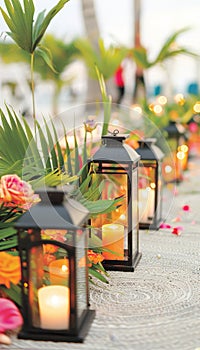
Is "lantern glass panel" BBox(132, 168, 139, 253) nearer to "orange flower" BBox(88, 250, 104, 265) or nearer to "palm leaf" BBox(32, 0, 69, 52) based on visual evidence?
A: "orange flower" BBox(88, 250, 104, 265)

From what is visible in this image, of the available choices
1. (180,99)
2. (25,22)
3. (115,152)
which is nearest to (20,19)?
(25,22)

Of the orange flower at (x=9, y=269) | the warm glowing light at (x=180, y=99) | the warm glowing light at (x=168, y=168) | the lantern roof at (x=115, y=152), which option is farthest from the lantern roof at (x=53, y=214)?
the warm glowing light at (x=180, y=99)

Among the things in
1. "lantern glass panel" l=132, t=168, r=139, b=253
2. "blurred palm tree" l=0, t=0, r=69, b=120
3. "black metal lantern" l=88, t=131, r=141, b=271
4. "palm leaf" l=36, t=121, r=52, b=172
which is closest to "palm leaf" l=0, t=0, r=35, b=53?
"blurred palm tree" l=0, t=0, r=69, b=120

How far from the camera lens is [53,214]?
1427 mm

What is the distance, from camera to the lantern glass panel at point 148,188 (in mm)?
2452

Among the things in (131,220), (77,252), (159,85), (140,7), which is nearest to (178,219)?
(131,220)

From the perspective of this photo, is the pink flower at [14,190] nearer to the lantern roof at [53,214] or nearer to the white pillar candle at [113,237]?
the lantern roof at [53,214]

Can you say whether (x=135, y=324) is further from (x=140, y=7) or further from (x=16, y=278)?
(x=140, y=7)

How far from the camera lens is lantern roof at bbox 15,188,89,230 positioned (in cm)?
142

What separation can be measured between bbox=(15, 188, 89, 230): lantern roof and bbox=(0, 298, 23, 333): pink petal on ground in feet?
0.70

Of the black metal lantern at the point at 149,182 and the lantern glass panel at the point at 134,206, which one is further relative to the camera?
the black metal lantern at the point at 149,182

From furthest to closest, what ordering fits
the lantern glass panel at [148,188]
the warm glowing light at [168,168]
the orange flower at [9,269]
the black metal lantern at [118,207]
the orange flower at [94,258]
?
the warm glowing light at [168,168]
the lantern glass panel at [148,188]
the black metal lantern at [118,207]
the orange flower at [94,258]
the orange flower at [9,269]

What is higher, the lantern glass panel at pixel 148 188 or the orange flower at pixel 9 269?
the orange flower at pixel 9 269

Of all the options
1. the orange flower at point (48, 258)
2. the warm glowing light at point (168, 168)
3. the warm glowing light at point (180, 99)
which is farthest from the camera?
the warm glowing light at point (180, 99)
